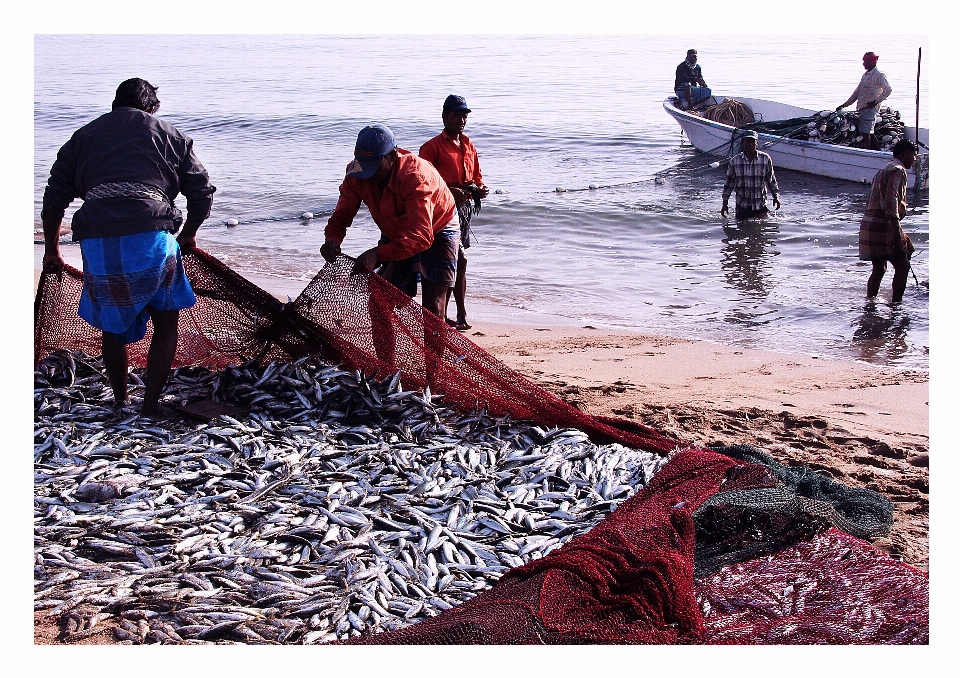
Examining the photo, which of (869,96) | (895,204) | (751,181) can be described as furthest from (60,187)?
(869,96)

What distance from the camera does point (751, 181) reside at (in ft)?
48.2

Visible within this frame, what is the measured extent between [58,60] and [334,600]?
5181cm

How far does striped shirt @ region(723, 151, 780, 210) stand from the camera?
47.6ft

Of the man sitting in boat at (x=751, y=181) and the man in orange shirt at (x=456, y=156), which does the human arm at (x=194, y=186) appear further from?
the man sitting in boat at (x=751, y=181)

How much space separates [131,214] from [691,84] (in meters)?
20.6

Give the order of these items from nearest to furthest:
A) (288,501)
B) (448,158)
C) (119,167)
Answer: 1. (288,501)
2. (119,167)
3. (448,158)

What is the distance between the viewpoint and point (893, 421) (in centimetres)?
722

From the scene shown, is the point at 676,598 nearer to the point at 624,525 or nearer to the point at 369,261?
the point at 624,525

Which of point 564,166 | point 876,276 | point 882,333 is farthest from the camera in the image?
point 564,166

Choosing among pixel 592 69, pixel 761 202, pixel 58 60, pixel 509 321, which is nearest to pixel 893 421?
pixel 509 321

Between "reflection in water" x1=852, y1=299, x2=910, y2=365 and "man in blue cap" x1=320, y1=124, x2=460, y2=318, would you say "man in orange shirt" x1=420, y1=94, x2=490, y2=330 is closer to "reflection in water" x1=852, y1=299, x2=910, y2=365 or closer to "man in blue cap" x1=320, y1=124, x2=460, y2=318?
"man in blue cap" x1=320, y1=124, x2=460, y2=318

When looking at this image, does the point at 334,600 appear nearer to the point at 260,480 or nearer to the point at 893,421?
the point at 260,480

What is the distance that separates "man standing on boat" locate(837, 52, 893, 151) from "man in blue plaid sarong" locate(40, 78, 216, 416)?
15037 millimetres

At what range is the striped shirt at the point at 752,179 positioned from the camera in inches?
572
